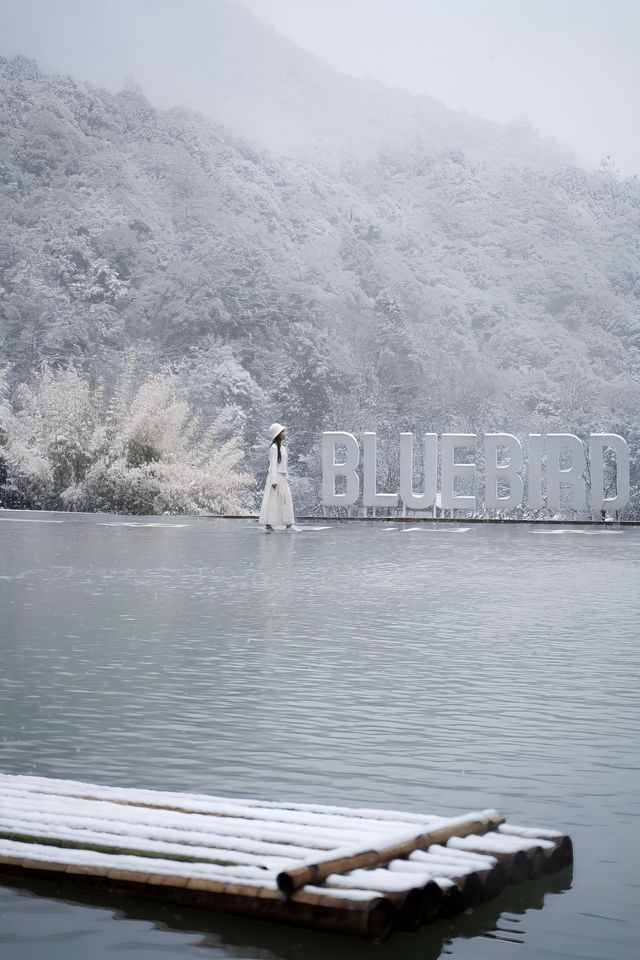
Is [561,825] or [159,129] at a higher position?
[159,129]

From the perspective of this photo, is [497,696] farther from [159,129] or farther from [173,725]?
[159,129]

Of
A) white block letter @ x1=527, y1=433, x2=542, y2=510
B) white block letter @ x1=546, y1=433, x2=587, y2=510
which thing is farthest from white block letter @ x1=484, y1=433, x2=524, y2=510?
white block letter @ x1=527, y1=433, x2=542, y2=510

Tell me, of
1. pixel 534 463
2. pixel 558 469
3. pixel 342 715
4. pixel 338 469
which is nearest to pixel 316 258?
pixel 534 463

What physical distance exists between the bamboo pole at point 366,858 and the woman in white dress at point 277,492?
21807 mm

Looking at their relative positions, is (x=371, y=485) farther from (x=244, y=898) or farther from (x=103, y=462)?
(x=244, y=898)

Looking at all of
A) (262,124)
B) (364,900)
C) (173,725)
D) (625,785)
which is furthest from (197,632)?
(262,124)

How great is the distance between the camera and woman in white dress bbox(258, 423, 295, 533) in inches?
1039

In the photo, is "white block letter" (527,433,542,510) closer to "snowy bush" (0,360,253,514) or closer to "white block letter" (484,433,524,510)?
"white block letter" (484,433,524,510)

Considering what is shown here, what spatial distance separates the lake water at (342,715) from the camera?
4055 millimetres

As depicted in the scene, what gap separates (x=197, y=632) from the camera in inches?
421

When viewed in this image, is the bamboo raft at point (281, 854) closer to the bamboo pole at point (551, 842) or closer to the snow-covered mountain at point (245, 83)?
the bamboo pole at point (551, 842)

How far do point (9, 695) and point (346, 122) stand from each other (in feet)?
232

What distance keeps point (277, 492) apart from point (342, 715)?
63.8 ft

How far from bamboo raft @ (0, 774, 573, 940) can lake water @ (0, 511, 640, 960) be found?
0.23 feet
